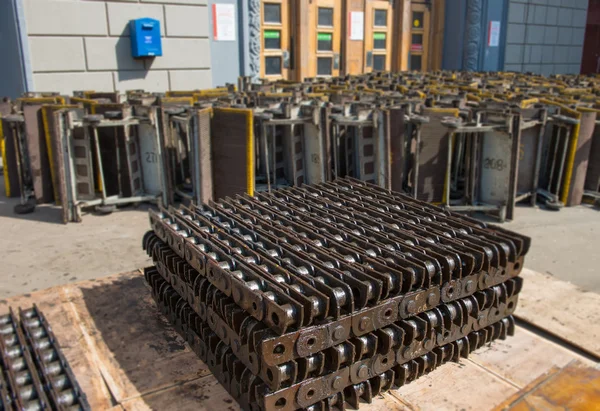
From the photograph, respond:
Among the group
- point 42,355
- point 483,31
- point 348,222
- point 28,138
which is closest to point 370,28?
point 483,31

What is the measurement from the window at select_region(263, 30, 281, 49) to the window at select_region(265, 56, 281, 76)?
29 cm

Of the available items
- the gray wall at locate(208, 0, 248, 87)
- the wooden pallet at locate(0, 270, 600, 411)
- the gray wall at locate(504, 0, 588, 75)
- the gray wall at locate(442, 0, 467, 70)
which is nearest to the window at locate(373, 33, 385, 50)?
the gray wall at locate(442, 0, 467, 70)

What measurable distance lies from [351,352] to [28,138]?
5550 millimetres

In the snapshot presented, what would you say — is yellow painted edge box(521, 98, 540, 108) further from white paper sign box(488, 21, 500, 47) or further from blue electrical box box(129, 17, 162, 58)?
white paper sign box(488, 21, 500, 47)

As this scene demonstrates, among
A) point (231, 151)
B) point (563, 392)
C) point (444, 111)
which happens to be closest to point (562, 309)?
point (563, 392)

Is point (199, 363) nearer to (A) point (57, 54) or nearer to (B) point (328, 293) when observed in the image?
(B) point (328, 293)

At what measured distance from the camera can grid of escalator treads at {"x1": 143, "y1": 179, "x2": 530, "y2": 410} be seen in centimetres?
221

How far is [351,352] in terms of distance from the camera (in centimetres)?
230

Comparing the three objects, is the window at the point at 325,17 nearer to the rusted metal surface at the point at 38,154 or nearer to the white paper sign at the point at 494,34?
the white paper sign at the point at 494,34

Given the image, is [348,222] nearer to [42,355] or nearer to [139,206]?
[42,355]

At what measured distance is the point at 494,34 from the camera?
18141 millimetres

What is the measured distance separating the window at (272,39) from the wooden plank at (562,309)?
11.2 metres

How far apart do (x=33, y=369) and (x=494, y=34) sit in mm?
18830

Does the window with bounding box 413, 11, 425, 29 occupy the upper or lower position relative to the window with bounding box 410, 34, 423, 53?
upper
